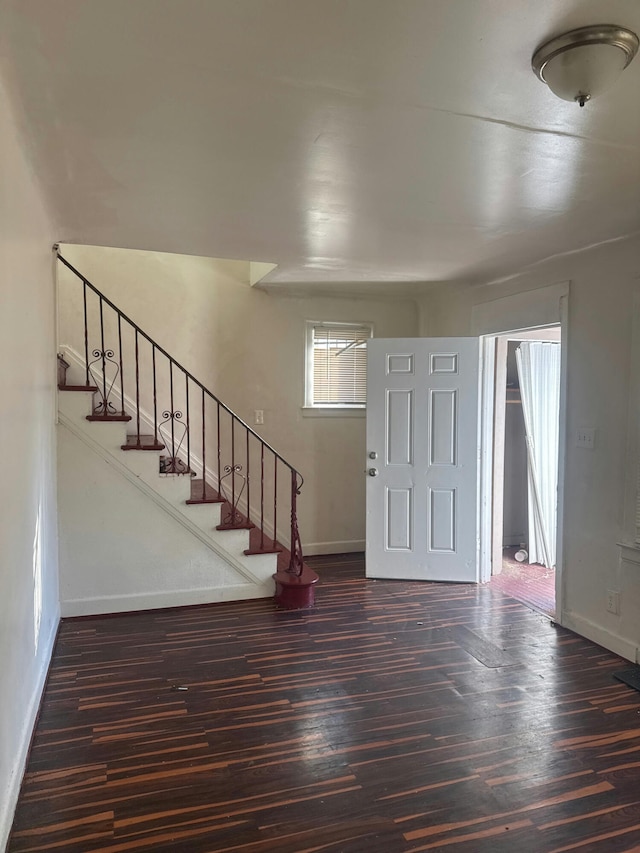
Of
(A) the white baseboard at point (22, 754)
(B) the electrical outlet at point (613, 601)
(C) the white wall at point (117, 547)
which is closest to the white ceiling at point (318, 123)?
(C) the white wall at point (117, 547)

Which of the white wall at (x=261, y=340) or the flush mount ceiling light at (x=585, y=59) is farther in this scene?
the white wall at (x=261, y=340)

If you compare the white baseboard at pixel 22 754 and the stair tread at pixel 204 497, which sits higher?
the stair tread at pixel 204 497

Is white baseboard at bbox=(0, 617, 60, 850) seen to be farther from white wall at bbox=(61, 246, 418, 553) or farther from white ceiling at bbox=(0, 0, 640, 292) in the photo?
white wall at bbox=(61, 246, 418, 553)

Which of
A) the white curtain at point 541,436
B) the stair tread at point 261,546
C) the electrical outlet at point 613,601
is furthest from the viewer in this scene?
the white curtain at point 541,436

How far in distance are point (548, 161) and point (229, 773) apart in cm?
274

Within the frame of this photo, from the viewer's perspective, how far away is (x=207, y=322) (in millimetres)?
4891

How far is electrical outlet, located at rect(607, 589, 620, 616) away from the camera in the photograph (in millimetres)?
3338

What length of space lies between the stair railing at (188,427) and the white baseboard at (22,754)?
4.67 ft

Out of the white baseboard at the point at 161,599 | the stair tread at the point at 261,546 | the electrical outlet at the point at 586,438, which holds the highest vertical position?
the electrical outlet at the point at 586,438

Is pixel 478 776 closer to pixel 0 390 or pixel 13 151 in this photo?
pixel 0 390

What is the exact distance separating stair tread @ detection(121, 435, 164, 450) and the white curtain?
3.24 meters

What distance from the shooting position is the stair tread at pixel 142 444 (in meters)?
3.82

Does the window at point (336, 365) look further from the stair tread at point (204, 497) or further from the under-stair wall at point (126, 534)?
the under-stair wall at point (126, 534)

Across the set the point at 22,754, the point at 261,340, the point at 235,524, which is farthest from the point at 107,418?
the point at 22,754
